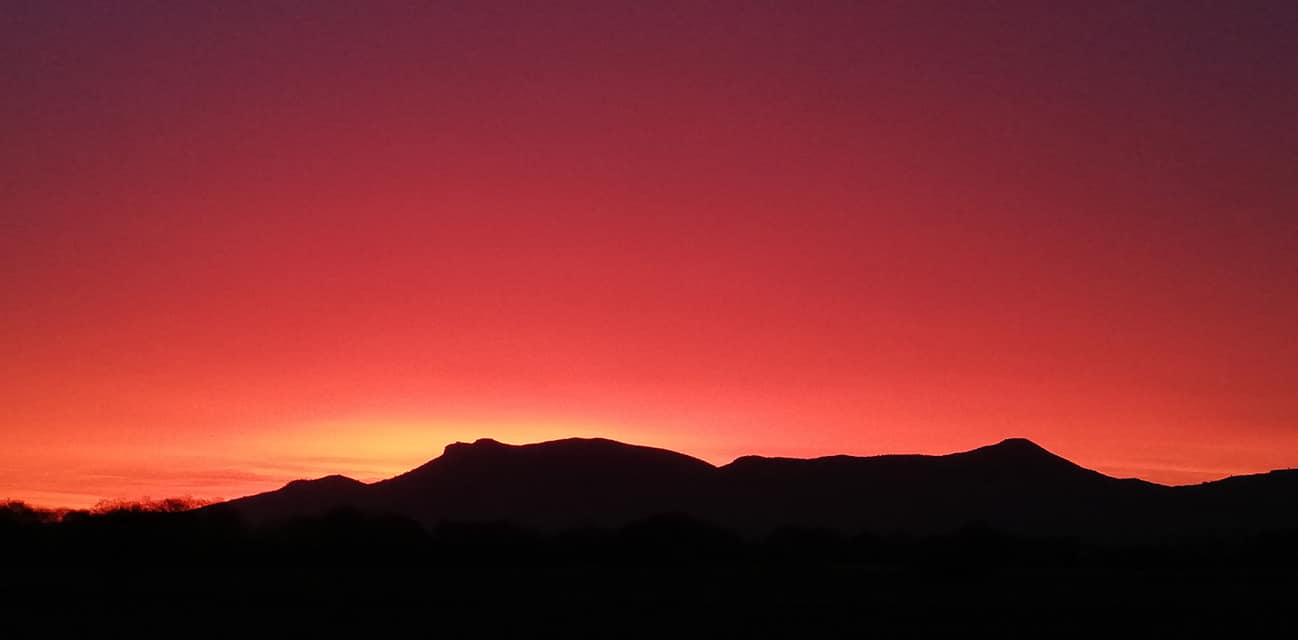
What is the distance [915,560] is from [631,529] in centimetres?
1489

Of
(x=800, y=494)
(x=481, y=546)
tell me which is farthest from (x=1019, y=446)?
(x=481, y=546)

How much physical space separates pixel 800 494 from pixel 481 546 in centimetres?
7017

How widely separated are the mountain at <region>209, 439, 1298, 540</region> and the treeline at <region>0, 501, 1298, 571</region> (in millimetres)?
40141

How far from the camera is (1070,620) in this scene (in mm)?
39344

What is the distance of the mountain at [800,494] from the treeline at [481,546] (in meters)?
40.1

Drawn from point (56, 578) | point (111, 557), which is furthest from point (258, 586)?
point (111, 557)

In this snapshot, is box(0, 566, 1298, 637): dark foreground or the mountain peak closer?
box(0, 566, 1298, 637): dark foreground

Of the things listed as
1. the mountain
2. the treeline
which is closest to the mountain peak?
the mountain

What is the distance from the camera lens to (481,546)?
67.5m

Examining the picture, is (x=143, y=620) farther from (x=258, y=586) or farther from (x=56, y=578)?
(x=56, y=578)

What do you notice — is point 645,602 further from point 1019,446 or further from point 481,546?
point 1019,446

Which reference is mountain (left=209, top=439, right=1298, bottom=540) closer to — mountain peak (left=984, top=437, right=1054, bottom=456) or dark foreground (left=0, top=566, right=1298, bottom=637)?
mountain peak (left=984, top=437, right=1054, bottom=456)

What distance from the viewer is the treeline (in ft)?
200

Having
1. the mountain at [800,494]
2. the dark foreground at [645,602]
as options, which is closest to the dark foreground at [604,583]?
the dark foreground at [645,602]
